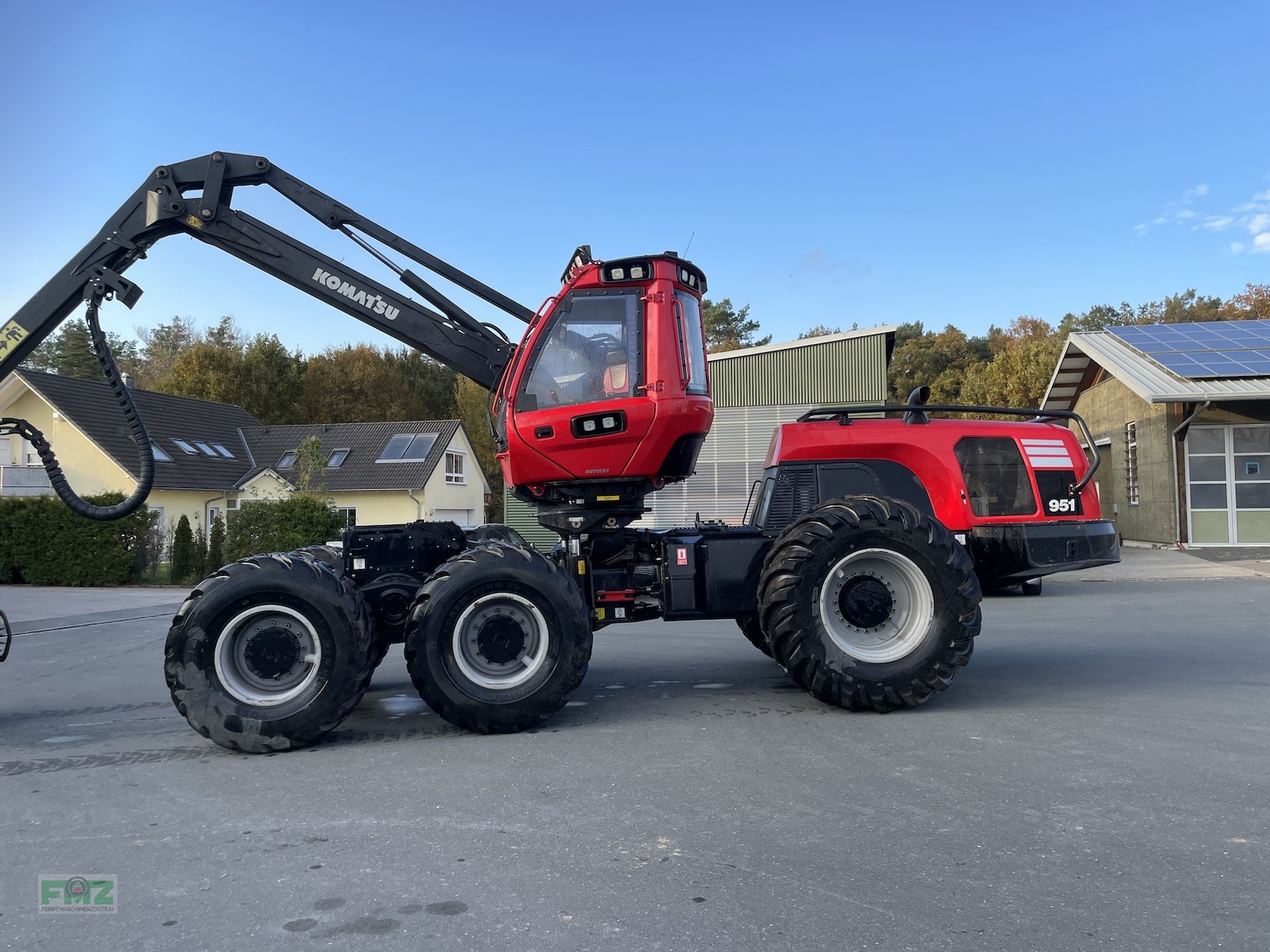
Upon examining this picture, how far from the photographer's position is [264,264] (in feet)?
25.4

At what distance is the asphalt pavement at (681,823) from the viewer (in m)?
3.48

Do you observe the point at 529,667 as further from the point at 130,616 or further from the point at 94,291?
the point at 130,616

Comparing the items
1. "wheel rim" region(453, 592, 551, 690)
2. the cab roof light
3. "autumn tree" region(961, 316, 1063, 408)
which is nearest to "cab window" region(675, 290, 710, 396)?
the cab roof light

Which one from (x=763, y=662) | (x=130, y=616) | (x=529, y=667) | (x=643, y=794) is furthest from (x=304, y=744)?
(x=130, y=616)

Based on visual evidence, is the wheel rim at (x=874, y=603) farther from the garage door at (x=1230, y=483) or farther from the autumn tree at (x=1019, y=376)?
the autumn tree at (x=1019, y=376)

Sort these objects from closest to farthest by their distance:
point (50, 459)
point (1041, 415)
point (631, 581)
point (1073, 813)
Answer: point (1073, 813)
point (631, 581)
point (50, 459)
point (1041, 415)

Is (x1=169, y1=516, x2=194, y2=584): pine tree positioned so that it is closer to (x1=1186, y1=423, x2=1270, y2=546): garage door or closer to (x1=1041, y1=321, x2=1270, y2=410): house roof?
(x1=1041, y1=321, x2=1270, y2=410): house roof

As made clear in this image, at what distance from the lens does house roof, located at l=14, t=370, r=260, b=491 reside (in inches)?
1259

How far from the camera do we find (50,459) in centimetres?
798

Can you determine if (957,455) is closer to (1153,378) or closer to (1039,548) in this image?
(1039,548)

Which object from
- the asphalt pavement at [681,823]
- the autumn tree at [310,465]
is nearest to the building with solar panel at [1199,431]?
the asphalt pavement at [681,823]

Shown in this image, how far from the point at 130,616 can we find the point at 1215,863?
16.0 meters

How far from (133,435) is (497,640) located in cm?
392

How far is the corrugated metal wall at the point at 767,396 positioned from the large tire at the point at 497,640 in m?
20.1
